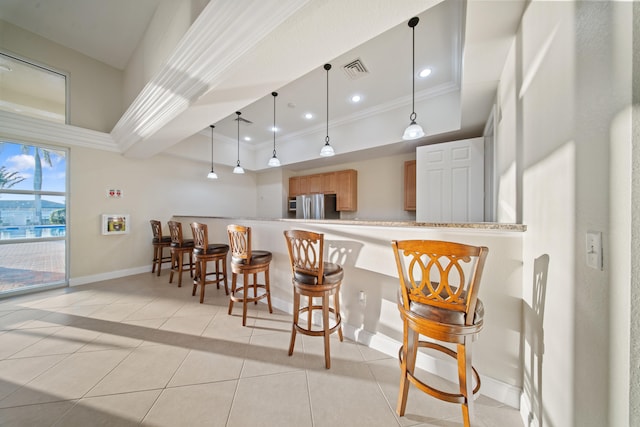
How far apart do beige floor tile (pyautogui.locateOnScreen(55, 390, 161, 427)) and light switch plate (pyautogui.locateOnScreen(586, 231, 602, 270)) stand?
7.59 feet

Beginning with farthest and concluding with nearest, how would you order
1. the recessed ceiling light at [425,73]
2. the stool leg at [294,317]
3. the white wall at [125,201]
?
1. the white wall at [125,201]
2. the recessed ceiling light at [425,73]
3. the stool leg at [294,317]

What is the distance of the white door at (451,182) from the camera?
8.95 ft

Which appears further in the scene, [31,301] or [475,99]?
[31,301]

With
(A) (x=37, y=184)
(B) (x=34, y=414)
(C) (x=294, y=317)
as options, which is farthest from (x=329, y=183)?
(A) (x=37, y=184)

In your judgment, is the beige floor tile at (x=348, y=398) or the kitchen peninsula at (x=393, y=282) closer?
the beige floor tile at (x=348, y=398)

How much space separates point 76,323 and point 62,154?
2.88 metres

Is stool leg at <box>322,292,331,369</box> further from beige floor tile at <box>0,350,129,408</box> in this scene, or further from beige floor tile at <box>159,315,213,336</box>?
beige floor tile at <box>0,350,129,408</box>

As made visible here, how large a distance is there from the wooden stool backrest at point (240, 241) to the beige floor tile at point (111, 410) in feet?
3.91

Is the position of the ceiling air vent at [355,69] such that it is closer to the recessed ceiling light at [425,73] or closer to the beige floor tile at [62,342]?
the recessed ceiling light at [425,73]

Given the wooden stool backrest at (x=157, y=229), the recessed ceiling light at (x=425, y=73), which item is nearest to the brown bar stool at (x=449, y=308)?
the recessed ceiling light at (x=425, y=73)

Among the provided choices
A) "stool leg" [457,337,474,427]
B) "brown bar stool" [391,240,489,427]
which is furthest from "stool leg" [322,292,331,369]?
"stool leg" [457,337,474,427]

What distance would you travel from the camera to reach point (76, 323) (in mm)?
2264

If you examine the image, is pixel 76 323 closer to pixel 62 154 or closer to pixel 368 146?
pixel 62 154

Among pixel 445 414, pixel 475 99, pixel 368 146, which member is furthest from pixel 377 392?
pixel 368 146
